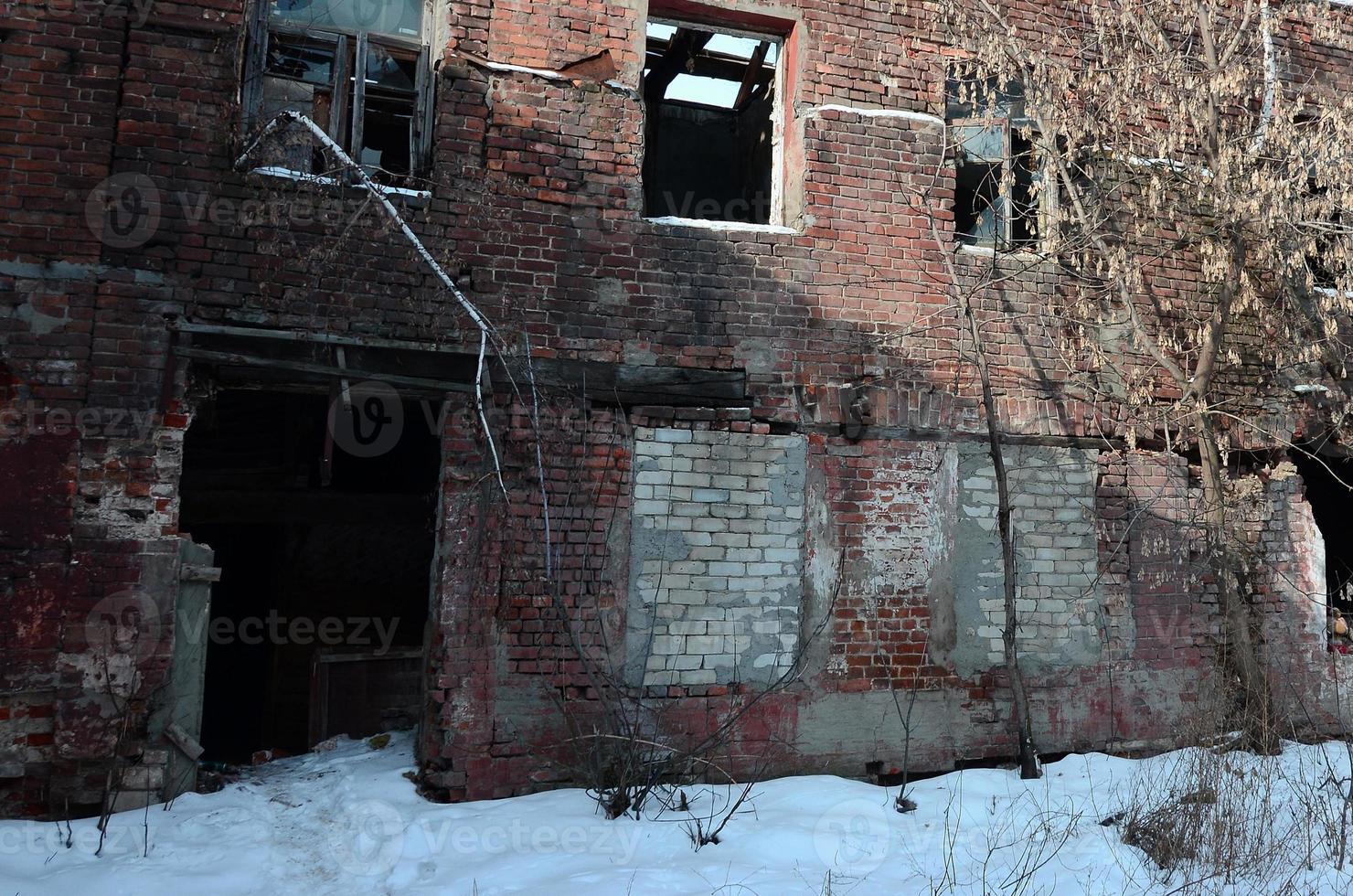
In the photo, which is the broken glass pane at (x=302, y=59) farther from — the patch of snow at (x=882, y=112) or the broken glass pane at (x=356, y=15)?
the patch of snow at (x=882, y=112)

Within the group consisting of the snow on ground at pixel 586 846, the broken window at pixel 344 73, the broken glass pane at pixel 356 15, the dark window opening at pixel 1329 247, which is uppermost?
the broken glass pane at pixel 356 15

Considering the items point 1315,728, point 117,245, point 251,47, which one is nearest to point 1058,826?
point 1315,728

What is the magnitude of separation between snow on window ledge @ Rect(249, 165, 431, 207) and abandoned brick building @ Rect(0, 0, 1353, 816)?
0.08 ft

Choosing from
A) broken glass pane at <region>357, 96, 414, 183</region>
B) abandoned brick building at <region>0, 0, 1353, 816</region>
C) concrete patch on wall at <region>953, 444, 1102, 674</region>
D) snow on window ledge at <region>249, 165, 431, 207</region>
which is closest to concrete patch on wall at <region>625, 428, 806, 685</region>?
abandoned brick building at <region>0, 0, 1353, 816</region>

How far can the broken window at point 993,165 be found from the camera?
6.05 metres

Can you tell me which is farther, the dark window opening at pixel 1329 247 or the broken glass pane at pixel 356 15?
the dark window opening at pixel 1329 247

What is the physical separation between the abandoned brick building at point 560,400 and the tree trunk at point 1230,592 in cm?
18

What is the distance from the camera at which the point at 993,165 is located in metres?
6.43

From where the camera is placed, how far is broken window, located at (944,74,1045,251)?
605 centimetres

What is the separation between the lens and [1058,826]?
14.7 ft

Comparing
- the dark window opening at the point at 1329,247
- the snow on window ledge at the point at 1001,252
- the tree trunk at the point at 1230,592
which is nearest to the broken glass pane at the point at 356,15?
the snow on window ledge at the point at 1001,252

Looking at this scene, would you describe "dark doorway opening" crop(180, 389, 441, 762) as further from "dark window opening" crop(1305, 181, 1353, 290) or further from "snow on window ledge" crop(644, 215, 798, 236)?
"dark window opening" crop(1305, 181, 1353, 290)

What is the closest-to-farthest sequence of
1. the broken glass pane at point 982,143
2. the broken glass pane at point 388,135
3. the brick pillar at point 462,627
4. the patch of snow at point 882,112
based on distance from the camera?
the brick pillar at point 462,627 → the broken glass pane at point 388,135 → the patch of snow at point 882,112 → the broken glass pane at point 982,143

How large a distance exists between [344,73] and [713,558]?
145 inches
